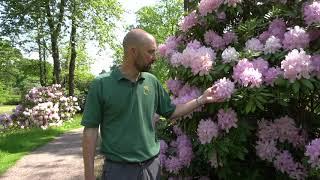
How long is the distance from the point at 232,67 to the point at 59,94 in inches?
672

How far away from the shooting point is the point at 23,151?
39.2ft

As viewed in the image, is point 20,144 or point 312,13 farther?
point 20,144

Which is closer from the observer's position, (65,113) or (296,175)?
(296,175)

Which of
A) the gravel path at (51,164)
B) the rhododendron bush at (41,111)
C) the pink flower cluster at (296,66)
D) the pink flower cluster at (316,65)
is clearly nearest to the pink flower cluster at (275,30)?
the pink flower cluster at (316,65)

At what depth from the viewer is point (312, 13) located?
12.2 feet

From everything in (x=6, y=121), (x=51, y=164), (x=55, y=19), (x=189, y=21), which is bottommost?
(x=51, y=164)

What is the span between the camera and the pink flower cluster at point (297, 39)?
370 cm

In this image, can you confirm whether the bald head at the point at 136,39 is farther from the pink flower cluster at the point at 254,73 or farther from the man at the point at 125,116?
the pink flower cluster at the point at 254,73

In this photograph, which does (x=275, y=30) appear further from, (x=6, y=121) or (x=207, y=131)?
(x=6, y=121)

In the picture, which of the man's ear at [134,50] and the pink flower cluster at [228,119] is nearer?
the man's ear at [134,50]

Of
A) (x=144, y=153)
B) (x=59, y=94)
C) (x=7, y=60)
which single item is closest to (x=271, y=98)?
(x=144, y=153)

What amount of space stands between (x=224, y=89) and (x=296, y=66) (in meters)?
0.52

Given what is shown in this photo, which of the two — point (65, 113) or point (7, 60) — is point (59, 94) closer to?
point (65, 113)

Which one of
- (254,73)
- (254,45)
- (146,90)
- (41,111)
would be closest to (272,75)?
(254,73)
